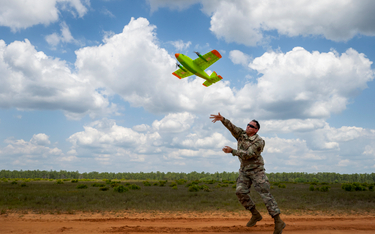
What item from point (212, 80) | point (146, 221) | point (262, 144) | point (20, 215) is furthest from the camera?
point (212, 80)

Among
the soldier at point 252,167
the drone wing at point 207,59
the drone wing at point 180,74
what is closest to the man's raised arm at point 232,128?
the soldier at point 252,167

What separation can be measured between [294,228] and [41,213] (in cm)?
1396

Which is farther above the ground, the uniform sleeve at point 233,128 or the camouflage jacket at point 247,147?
the uniform sleeve at point 233,128

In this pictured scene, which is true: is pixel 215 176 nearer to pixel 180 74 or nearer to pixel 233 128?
pixel 180 74

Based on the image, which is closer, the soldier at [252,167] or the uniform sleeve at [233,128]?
the soldier at [252,167]

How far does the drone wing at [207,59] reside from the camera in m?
16.0

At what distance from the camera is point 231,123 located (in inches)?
270

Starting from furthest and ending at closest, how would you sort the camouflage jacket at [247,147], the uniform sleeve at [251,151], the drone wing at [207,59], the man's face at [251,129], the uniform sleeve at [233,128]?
the drone wing at [207,59] < the uniform sleeve at [233,128] < the man's face at [251,129] < the camouflage jacket at [247,147] < the uniform sleeve at [251,151]

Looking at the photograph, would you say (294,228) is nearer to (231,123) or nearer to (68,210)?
(231,123)

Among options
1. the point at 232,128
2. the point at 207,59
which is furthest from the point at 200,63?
the point at 232,128

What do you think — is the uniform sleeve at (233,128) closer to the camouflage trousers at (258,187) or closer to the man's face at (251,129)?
the man's face at (251,129)

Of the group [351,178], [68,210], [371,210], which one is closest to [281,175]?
[351,178]

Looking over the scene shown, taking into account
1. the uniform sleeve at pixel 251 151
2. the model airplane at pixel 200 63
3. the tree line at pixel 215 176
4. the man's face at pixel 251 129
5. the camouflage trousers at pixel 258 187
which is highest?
the model airplane at pixel 200 63

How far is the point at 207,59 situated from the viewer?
16203 mm
